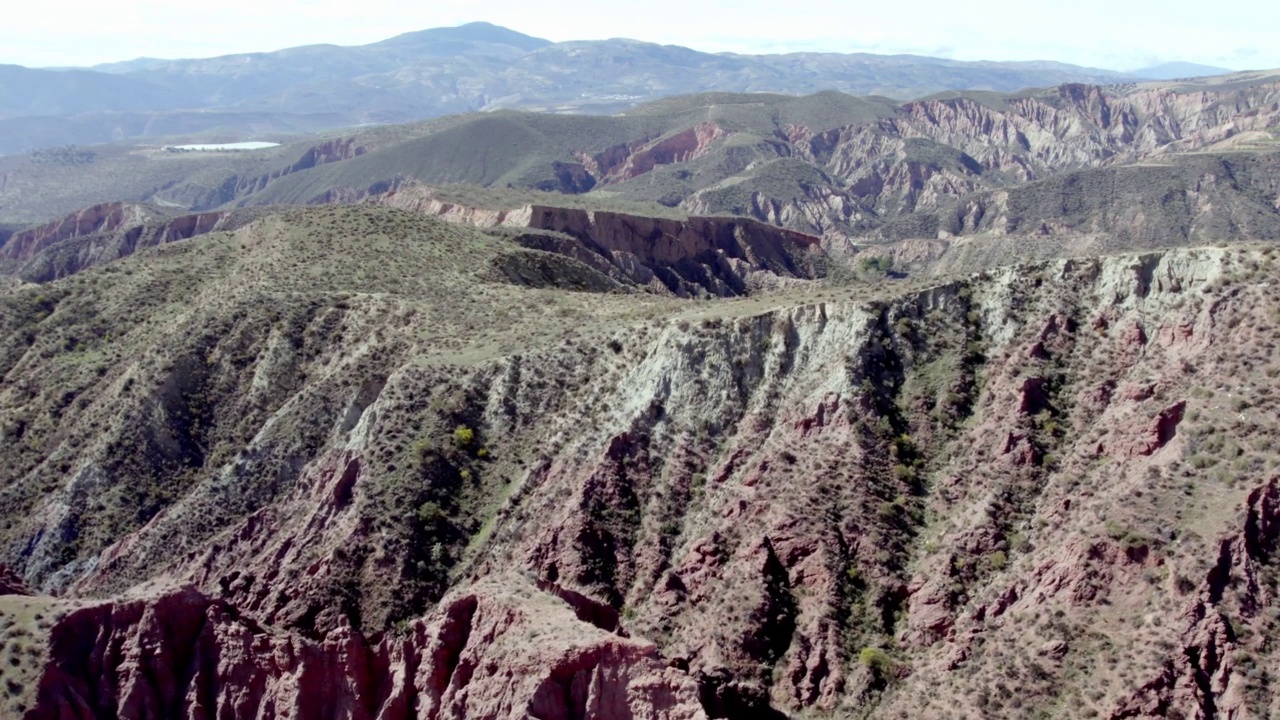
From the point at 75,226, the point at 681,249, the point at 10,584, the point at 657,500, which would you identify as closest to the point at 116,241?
the point at 75,226

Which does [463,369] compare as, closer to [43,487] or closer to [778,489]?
[778,489]

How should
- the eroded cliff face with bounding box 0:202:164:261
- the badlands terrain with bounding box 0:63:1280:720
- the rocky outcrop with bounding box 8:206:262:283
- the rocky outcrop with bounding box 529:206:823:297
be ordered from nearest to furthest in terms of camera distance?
the badlands terrain with bounding box 0:63:1280:720
the rocky outcrop with bounding box 529:206:823:297
the rocky outcrop with bounding box 8:206:262:283
the eroded cliff face with bounding box 0:202:164:261

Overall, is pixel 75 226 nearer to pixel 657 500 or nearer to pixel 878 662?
pixel 657 500

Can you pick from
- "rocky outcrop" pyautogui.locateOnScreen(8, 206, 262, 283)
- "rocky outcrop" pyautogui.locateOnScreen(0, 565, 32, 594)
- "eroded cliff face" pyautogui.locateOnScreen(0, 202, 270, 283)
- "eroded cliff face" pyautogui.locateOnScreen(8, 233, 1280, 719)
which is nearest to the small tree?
"eroded cliff face" pyautogui.locateOnScreen(8, 233, 1280, 719)

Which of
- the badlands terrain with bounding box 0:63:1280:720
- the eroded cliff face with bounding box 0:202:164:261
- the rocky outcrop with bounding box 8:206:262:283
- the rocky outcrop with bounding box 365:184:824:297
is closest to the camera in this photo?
the badlands terrain with bounding box 0:63:1280:720

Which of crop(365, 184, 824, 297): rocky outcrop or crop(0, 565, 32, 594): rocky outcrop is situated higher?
crop(365, 184, 824, 297): rocky outcrop

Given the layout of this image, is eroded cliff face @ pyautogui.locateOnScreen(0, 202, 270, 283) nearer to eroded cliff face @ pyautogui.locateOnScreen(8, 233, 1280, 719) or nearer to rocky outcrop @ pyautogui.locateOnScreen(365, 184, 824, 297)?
rocky outcrop @ pyautogui.locateOnScreen(365, 184, 824, 297)
